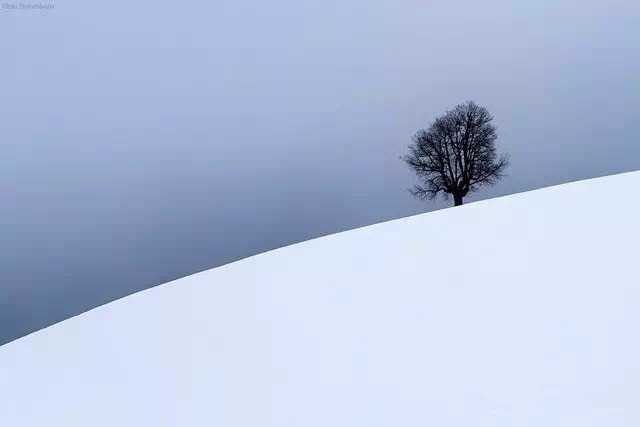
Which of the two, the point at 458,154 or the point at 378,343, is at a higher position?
the point at 458,154

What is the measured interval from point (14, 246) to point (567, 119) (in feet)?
11.6

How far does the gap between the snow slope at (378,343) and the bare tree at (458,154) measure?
1.46 meters

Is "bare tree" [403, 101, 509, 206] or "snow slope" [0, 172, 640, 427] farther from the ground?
"bare tree" [403, 101, 509, 206]

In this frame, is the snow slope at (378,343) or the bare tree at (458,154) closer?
the snow slope at (378,343)

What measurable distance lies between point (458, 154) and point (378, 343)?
2.27 meters

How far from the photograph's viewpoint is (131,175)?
2996mm

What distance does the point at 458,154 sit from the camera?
315 cm

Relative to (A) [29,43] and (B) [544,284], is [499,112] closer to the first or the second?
(B) [544,284]

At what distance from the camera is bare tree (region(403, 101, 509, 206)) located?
3.15 m

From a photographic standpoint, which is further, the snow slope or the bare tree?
the bare tree

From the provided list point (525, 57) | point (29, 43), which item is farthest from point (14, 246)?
point (525, 57)

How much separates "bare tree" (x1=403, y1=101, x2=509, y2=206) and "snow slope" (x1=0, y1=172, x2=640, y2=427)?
1.46 m

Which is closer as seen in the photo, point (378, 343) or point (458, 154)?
point (378, 343)

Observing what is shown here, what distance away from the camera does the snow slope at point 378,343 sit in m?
0.86
